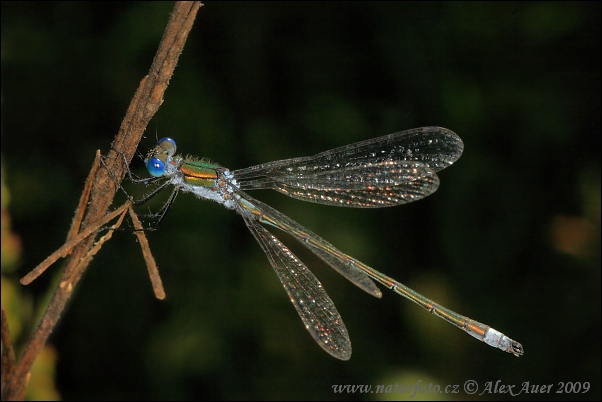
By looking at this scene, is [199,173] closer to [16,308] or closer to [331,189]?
[331,189]

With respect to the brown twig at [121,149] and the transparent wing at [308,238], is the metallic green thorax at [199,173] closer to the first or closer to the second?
the transparent wing at [308,238]

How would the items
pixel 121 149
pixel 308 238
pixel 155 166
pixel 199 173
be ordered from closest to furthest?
pixel 121 149 < pixel 155 166 < pixel 199 173 < pixel 308 238

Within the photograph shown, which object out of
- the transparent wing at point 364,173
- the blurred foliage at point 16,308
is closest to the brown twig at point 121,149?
the blurred foliage at point 16,308

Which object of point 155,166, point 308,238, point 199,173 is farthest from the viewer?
point 308,238

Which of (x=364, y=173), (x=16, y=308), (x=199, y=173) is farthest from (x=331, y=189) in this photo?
(x=16, y=308)

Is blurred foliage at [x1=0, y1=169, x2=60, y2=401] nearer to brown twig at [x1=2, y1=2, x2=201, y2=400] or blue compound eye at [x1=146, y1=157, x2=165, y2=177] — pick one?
blue compound eye at [x1=146, y1=157, x2=165, y2=177]

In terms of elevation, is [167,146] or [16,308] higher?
[167,146]

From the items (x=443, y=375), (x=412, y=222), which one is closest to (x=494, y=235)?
(x=412, y=222)
